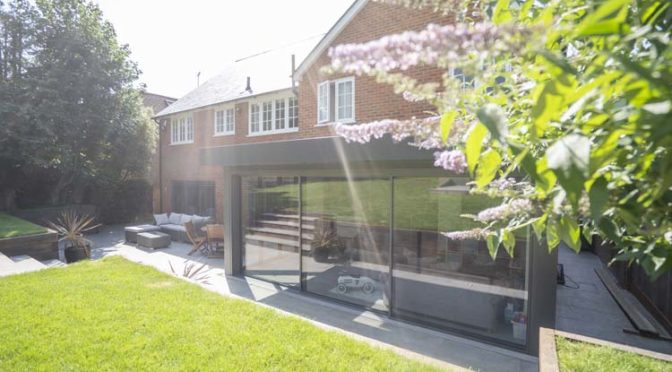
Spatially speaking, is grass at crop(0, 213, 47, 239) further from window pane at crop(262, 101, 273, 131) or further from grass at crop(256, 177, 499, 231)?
grass at crop(256, 177, 499, 231)

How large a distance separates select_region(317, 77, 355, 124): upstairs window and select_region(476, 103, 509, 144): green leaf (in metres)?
9.46

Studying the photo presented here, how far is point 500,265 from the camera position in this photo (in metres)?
5.68

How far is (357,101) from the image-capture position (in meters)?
10.1

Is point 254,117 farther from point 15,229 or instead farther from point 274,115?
point 15,229

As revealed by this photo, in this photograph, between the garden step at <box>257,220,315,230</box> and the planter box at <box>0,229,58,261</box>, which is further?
the planter box at <box>0,229,58,261</box>

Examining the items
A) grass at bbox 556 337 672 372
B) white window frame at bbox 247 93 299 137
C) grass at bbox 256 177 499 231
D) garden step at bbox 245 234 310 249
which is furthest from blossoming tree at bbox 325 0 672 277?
white window frame at bbox 247 93 299 137

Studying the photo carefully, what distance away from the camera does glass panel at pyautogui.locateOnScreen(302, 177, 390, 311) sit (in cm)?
691

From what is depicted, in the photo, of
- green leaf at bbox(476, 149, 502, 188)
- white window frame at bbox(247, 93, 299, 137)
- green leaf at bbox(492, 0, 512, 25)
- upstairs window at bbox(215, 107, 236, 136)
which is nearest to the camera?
green leaf at bbox(476, 149, 502, 188)

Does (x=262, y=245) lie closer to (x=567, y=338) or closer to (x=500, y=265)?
(x=500, y=265)

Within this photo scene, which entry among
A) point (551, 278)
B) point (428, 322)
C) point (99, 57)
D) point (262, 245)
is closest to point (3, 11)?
point (99, 57)

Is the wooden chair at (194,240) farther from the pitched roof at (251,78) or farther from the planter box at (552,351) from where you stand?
the planter box at (552,351)

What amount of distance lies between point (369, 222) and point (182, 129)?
46.5 feet

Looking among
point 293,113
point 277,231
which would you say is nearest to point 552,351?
point 277,231

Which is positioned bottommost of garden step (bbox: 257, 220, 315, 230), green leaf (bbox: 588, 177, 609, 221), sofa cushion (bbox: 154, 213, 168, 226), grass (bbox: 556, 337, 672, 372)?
grass (bbox: 556, 337, 672, 372)
